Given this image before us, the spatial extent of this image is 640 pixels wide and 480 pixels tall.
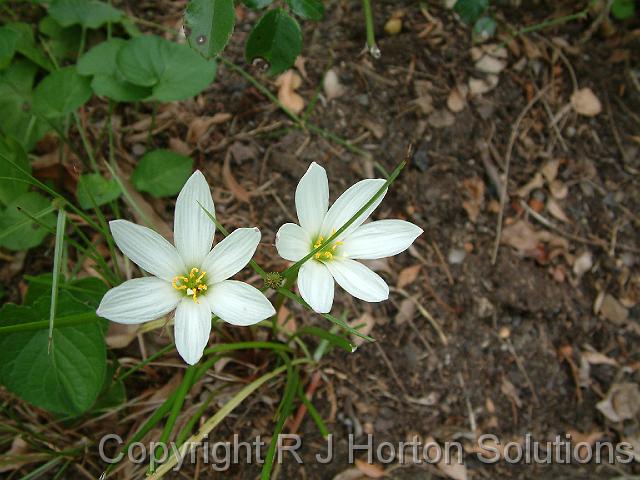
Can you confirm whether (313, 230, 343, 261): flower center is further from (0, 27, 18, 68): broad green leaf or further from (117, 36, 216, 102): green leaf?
(0, 27, 18, 68): broad green leaf

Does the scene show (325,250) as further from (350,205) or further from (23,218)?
(23,218)

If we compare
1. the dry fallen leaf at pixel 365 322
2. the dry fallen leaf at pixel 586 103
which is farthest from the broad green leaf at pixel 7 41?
the dry fallen leaf at pixel 586 103

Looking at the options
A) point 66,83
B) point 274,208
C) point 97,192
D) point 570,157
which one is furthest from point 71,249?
point 570,157

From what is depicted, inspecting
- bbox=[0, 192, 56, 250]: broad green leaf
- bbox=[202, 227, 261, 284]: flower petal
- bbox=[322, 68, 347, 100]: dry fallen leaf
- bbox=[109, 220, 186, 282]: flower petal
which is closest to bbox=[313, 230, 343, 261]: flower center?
bbox=[202, 227, 261, 284]: flower petal

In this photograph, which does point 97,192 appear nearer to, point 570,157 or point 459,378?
point 459,378

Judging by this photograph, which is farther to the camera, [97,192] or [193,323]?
[97,192]

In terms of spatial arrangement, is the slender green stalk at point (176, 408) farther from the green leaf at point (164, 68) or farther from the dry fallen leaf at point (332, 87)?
the dry fallen leaf at point (332, 87)
